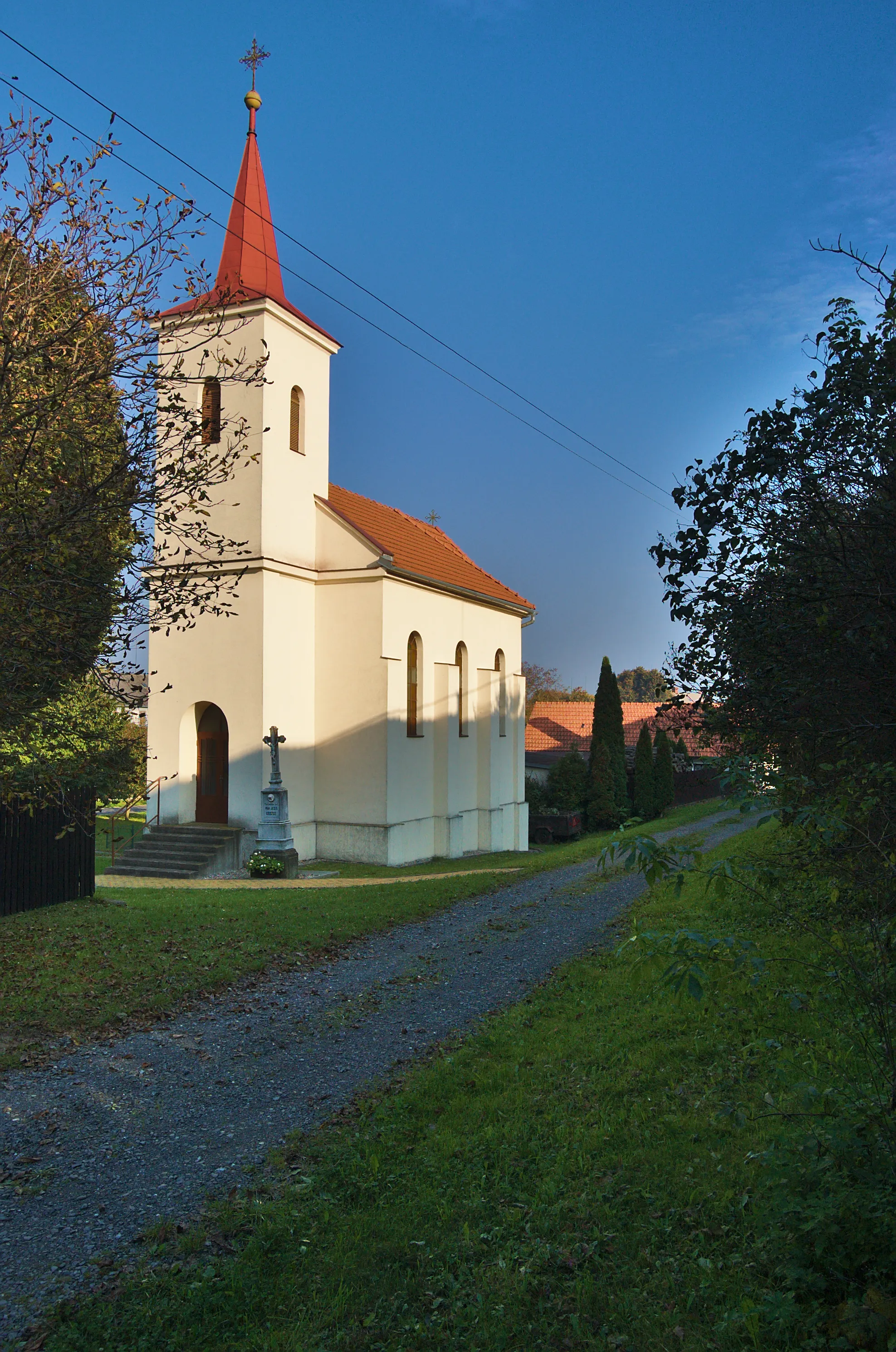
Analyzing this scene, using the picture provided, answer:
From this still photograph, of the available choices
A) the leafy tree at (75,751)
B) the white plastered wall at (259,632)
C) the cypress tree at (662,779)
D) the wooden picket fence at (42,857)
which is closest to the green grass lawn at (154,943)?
the wooden picket fence at (42,857)

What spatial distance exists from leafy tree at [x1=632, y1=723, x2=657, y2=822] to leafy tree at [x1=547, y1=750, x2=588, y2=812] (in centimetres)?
324

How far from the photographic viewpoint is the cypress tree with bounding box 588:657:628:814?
1352 inches

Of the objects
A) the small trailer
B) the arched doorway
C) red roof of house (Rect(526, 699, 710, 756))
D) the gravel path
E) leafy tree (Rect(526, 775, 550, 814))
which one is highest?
red roof of house (Rect(526, 699, 710, 756))

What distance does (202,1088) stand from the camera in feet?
18.8

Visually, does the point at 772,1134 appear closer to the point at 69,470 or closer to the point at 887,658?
the point at 887,658

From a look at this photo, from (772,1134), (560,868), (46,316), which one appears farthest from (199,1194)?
(560,868)

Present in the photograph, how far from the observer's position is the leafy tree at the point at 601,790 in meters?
33.7

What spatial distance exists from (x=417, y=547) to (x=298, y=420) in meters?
5.33

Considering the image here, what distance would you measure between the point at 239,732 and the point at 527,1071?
45.4ft

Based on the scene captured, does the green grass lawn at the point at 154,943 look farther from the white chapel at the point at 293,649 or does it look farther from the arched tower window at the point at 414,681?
the arched tower window at the point at 414,681

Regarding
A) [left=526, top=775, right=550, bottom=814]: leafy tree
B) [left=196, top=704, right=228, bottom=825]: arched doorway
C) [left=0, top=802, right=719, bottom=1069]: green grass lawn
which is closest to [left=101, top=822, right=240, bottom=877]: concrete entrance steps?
[left=196, top=704, right=228, bottom=825]: arched doorway

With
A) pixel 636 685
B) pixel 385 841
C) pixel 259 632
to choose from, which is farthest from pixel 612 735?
pixel 636 685

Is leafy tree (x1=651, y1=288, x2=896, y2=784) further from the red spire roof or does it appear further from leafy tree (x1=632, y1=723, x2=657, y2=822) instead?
leafy tree (x1=632, y1=723, x2=657, y2=822)

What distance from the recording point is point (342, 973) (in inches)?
345
